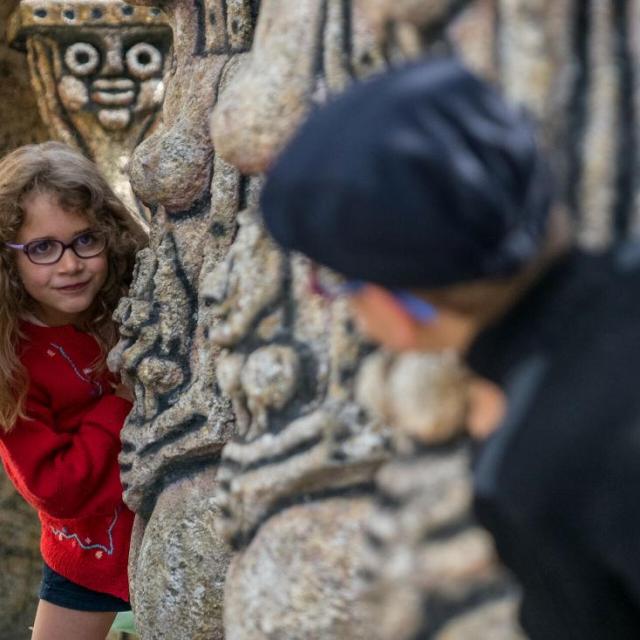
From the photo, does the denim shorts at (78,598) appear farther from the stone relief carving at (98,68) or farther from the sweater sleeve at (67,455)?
the stone relief carving at (98,68)

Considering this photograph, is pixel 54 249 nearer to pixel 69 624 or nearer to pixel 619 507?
pixel 69 624

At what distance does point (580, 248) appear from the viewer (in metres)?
0.86

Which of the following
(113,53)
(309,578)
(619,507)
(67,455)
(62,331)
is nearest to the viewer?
(619,507)

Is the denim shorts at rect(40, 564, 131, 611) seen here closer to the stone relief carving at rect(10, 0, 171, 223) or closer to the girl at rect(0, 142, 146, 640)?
the girl at rect(0, 142, 146, 640)

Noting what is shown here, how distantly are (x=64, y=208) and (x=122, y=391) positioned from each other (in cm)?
33

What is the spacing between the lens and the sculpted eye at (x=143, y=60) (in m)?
2.94

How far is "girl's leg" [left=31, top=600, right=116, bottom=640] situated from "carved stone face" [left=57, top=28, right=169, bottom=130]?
125cm

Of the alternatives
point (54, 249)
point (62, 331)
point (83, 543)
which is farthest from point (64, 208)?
point (83, 543)

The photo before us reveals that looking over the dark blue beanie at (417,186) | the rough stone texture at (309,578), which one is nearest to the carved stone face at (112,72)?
the rough stone texture at (309,578)

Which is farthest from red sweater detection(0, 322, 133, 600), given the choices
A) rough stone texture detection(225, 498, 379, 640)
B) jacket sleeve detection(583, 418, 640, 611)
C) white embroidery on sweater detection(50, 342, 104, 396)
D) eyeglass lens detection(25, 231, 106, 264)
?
jacket sleeve detection(583, 418, 640, 611)

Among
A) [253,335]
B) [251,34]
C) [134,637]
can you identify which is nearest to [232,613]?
[253,335]

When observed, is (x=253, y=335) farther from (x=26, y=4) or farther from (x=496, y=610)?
(x=26, y=4)

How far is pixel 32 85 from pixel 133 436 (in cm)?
152

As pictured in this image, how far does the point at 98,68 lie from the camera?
9.78 ft
